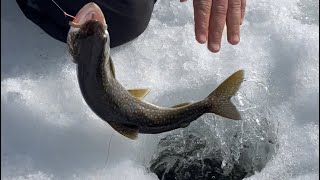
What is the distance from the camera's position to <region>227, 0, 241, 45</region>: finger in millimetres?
2029

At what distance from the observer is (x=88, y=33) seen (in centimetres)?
139

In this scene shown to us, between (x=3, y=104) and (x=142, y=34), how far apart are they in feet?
2.19

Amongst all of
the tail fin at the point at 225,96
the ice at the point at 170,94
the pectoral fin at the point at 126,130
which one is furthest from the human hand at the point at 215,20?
the pectoral fin at the point at 126,130

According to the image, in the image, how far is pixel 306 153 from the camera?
2.14 m

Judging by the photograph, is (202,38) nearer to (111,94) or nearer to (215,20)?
(215,20)

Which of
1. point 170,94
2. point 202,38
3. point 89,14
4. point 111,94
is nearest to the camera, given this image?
point 89,14

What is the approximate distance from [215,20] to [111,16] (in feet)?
1.54

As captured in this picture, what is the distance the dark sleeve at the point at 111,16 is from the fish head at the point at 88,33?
78cm

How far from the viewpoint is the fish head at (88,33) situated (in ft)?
4.50

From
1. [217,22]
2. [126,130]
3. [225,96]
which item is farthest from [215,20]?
[126,130]

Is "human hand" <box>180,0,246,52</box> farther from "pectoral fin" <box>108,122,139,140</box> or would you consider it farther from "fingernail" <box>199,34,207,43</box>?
"pectoral fin" <box>108,122,139,140</box>

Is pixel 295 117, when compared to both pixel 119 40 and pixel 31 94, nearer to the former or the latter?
pixel 119 40

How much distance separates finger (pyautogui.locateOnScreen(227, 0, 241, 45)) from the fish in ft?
1.50

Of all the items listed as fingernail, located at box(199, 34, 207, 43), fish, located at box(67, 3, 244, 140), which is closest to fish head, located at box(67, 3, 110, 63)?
fish, located at box(67, 3, 244, 140)
